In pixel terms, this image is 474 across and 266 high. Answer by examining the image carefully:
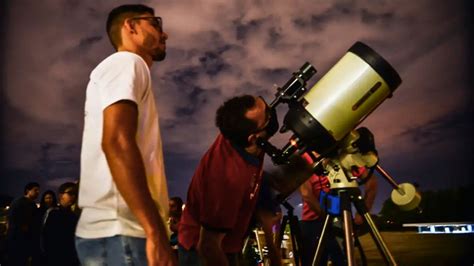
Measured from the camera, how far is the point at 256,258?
319 cm

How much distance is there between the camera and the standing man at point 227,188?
139cm

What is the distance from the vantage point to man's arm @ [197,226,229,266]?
4.51ft

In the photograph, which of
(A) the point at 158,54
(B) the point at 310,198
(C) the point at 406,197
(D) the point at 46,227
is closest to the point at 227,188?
(A) the point at 158,54

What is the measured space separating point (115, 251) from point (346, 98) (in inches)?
43.4

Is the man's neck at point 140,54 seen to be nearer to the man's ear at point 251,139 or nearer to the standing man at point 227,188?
the standing man at point 227,188

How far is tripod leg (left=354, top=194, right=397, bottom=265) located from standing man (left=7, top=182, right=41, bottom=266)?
10.8ft

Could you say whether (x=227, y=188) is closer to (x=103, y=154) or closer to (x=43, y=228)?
(x=103, y=154)

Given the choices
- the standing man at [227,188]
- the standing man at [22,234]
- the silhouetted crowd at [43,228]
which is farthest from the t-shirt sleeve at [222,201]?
the standing man at [22,234]

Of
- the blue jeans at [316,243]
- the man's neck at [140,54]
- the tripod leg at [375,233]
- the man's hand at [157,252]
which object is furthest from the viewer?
the blue jeans at [316,243]

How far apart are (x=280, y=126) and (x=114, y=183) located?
106 centimetres

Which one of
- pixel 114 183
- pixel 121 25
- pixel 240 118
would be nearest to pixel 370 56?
pixel 240 118

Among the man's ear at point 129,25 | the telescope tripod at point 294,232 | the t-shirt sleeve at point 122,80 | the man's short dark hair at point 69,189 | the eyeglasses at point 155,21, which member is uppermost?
the man's short dark hair at point 69,189

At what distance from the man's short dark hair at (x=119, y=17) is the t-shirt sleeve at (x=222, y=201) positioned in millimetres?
559

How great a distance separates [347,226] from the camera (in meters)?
1.62
